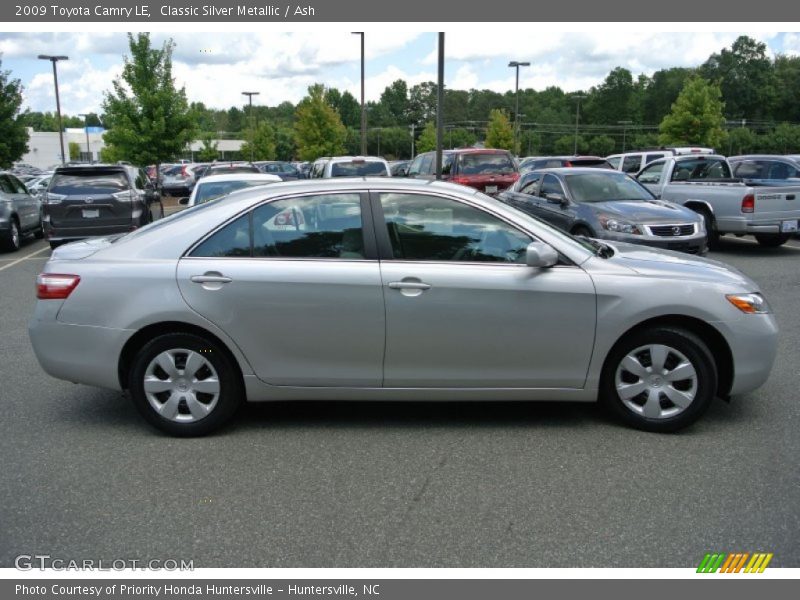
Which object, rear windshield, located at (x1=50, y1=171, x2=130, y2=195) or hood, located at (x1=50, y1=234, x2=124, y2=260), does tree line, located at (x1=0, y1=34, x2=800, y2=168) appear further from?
hood, located at (x1=50, y1=234, x2=124, y2=260)

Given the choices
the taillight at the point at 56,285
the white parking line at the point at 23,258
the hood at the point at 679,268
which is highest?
the hood at the point at 679,268

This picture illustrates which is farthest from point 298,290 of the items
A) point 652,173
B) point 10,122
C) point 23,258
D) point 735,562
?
point 10,122

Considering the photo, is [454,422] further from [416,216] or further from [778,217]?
[778,217]

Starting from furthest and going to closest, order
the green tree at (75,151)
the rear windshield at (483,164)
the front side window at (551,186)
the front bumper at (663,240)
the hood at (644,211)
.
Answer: the green tree at (75,151) < the rear windshield at (483,164) < the front side window at (551,186) < the hood at (644,211) < the front bumper at (663,240)

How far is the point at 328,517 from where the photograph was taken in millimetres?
3707

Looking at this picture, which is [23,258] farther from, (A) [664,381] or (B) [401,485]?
(A) [664,381]

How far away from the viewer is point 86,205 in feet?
46.2

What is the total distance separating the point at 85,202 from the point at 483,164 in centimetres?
963

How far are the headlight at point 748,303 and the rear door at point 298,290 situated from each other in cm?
228

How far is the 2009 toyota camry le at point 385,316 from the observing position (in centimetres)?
464

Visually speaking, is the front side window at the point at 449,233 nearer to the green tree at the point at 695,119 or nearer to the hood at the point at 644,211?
the hood at the point at 644,211

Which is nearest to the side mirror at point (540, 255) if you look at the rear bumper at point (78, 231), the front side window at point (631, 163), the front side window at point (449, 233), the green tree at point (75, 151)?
the front side window at point (449, 233)

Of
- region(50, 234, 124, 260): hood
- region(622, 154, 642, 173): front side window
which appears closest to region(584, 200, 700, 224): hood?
region(50, 234, 124, 260): hood

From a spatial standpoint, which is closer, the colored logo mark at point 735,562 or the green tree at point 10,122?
the colored logo mark at point 735,562
